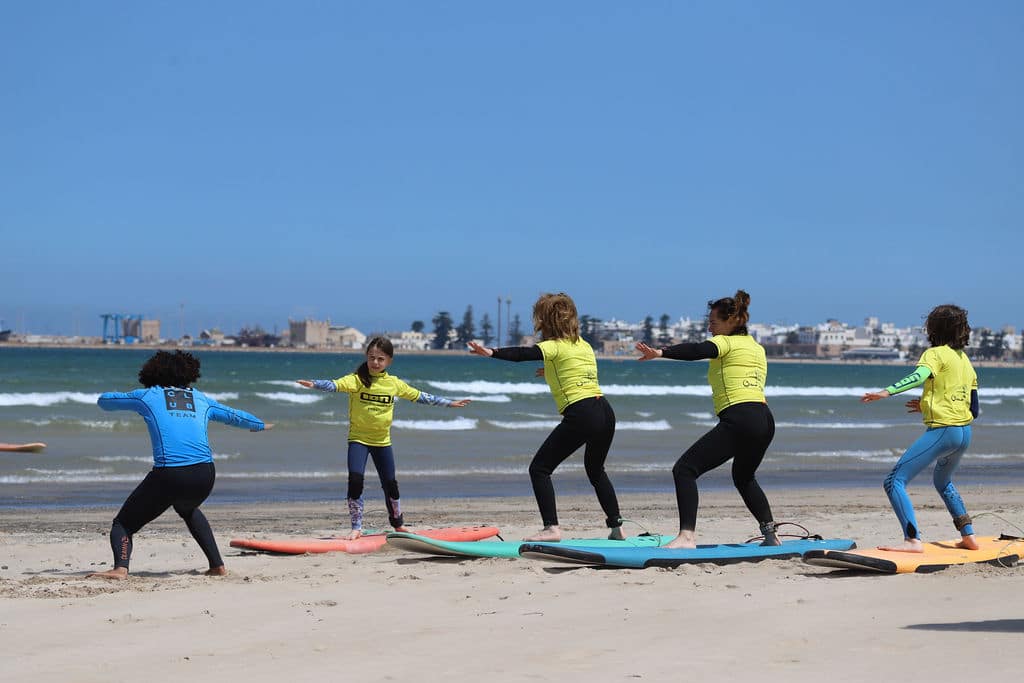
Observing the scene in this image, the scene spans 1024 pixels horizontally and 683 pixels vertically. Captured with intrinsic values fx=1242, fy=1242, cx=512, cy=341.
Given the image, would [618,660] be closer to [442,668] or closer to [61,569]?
[442,668]

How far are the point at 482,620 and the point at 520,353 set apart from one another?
6.91ft

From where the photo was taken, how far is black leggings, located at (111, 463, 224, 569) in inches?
294

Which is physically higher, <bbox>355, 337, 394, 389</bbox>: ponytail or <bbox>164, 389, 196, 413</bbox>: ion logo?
<bbox>355, 337, 394, 389</bbox>: ponytail

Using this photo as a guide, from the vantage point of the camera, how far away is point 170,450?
7.50 meters

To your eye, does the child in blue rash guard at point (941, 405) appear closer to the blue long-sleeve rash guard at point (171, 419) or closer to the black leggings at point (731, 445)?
the black leggings at point (731, 445)

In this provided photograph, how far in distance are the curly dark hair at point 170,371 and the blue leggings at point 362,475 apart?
1838 millimetres

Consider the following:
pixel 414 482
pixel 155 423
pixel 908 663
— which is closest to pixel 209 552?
pixel 155 423

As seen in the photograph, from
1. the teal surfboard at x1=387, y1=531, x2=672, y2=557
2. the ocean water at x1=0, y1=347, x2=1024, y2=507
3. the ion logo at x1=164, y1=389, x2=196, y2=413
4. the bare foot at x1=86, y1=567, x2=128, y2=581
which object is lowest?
the ocean water at x1=0, y1=347, x2=1024, y2=507

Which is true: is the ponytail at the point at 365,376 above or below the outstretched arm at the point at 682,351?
below

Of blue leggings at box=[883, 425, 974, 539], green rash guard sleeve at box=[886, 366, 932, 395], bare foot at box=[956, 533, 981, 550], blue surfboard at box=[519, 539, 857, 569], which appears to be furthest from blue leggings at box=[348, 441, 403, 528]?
bare foot at box=[956, 533, 981, 550]

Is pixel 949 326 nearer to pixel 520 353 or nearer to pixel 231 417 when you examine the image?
pixel 520 353

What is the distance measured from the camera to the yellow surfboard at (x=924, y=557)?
7.46 metres

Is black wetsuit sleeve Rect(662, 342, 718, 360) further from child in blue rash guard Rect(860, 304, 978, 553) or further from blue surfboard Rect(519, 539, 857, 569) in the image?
blue surfboard Rect(519, 539, 857, 569)

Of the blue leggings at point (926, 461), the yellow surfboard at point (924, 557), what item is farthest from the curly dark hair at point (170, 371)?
the blue leggings at point (926, 461)
